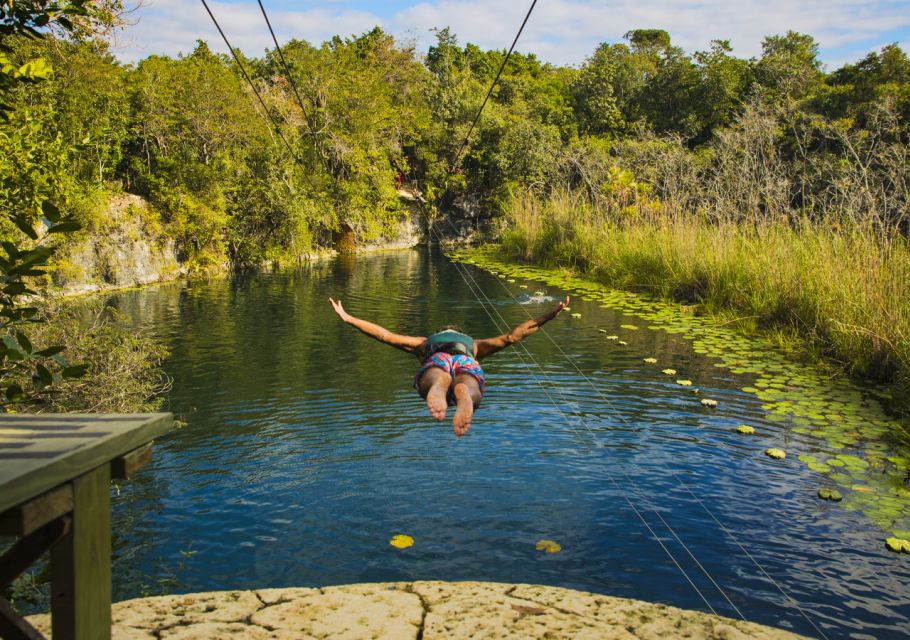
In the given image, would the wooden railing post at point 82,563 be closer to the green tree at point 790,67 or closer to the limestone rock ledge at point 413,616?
the limestone rock ledge at point 413,616

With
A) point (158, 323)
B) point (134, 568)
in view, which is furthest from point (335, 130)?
point (134, 568)

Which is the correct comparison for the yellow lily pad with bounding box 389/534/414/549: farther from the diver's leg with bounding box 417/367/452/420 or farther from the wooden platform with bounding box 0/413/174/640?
the wooden platform with bounding box 0/413/174/640

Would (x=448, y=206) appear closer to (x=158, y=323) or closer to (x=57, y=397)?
(x=158, y=323)

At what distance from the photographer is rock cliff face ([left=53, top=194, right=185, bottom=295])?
16.1 meters

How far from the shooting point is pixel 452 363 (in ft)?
17.0

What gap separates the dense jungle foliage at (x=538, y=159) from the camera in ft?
29.4

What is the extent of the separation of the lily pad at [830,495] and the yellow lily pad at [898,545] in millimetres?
660

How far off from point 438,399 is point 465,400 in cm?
25

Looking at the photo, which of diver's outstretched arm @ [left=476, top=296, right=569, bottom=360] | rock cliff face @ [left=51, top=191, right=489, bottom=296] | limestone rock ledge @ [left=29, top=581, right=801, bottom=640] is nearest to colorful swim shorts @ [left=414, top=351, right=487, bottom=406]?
diver's outstretched arm @ [left=476, top=296, right=569, bottom=360]

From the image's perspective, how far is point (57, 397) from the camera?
5918 mm

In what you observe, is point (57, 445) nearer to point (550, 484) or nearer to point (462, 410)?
point (462, 410)

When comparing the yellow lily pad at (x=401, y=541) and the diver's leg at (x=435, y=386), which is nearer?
the diver's leg at (x=435, y=386)

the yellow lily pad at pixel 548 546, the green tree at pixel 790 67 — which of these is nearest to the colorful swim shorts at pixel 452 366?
the yellow lily pad at pixel 548 546

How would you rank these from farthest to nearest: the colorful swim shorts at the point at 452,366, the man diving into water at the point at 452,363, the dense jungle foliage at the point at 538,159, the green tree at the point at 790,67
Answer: the green tree at the point at 790,67
the dense jungle foliage at the point at 538,159
the colorful swim shorts at the point at 452,366
the man diving into water at the point at 452,363
